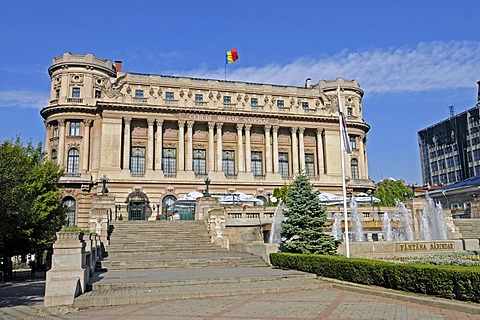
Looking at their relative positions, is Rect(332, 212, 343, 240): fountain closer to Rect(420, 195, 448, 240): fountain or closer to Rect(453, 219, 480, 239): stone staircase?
Rect(420, 195, 448, 240): fountain

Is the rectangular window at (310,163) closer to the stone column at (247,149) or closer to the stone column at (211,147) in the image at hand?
the stone column at (247,149)

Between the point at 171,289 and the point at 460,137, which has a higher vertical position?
the point at 460,137

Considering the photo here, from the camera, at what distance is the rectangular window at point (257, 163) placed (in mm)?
55016

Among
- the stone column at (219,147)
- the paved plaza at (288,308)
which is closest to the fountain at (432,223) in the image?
the paved plaza at (288,308)

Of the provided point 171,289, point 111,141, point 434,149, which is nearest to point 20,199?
point 171,289

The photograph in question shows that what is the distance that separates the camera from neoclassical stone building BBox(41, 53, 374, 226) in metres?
48.8

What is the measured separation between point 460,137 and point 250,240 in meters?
88.8

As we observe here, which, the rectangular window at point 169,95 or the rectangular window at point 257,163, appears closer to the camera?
the rectangular window at point 169,95

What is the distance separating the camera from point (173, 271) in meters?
20.6

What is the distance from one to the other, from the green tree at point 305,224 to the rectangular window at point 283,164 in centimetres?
3292

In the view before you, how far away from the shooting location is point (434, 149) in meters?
115

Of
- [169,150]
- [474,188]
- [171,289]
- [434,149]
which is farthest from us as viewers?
[434,149]

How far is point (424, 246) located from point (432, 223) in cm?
1375

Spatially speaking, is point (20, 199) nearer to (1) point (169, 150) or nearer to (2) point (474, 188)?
(1) point (169, 150)
